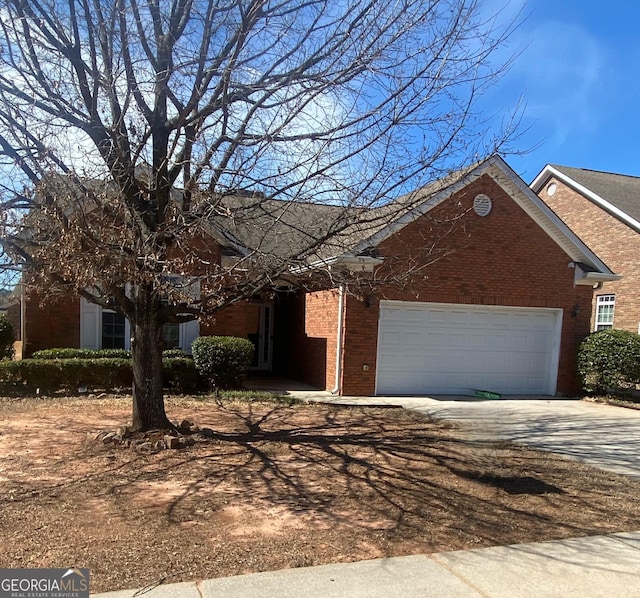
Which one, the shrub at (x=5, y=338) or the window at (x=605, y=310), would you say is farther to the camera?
the window at (x=605, y=310)

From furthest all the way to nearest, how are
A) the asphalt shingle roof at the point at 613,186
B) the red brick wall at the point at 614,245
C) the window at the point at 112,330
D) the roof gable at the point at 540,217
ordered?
1. the asphalt shingle roof at the point at 613,186
2. the red brick wall at the point at 614,245
3. the window at the point at 112,330
4. the roof gable at the point at 540,217

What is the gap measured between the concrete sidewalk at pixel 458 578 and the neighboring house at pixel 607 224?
1602 cm

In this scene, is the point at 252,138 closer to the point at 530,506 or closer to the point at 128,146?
the point at 128,146

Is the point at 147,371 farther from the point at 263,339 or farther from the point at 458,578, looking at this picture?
the point at 263,339

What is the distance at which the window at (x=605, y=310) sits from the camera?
19.5 m

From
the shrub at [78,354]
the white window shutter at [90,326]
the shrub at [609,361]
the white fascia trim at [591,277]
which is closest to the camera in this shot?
the shrub at [78,354]

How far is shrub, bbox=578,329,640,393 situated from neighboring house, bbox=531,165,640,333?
5204 millimetres

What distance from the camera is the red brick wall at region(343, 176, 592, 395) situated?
12.3m

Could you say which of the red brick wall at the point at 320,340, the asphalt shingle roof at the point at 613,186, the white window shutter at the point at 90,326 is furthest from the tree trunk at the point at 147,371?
the asphalt shingle roof at the point at 613,186

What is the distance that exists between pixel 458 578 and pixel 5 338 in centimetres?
1180

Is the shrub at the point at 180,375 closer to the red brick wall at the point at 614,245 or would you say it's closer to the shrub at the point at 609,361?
the shrub at the point at 609,361

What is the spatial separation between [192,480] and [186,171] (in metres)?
3.82

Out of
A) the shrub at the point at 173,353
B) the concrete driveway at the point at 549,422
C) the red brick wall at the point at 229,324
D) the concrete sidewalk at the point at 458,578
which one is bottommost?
the concrete driveway at the point at 549,422

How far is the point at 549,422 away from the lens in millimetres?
10555
